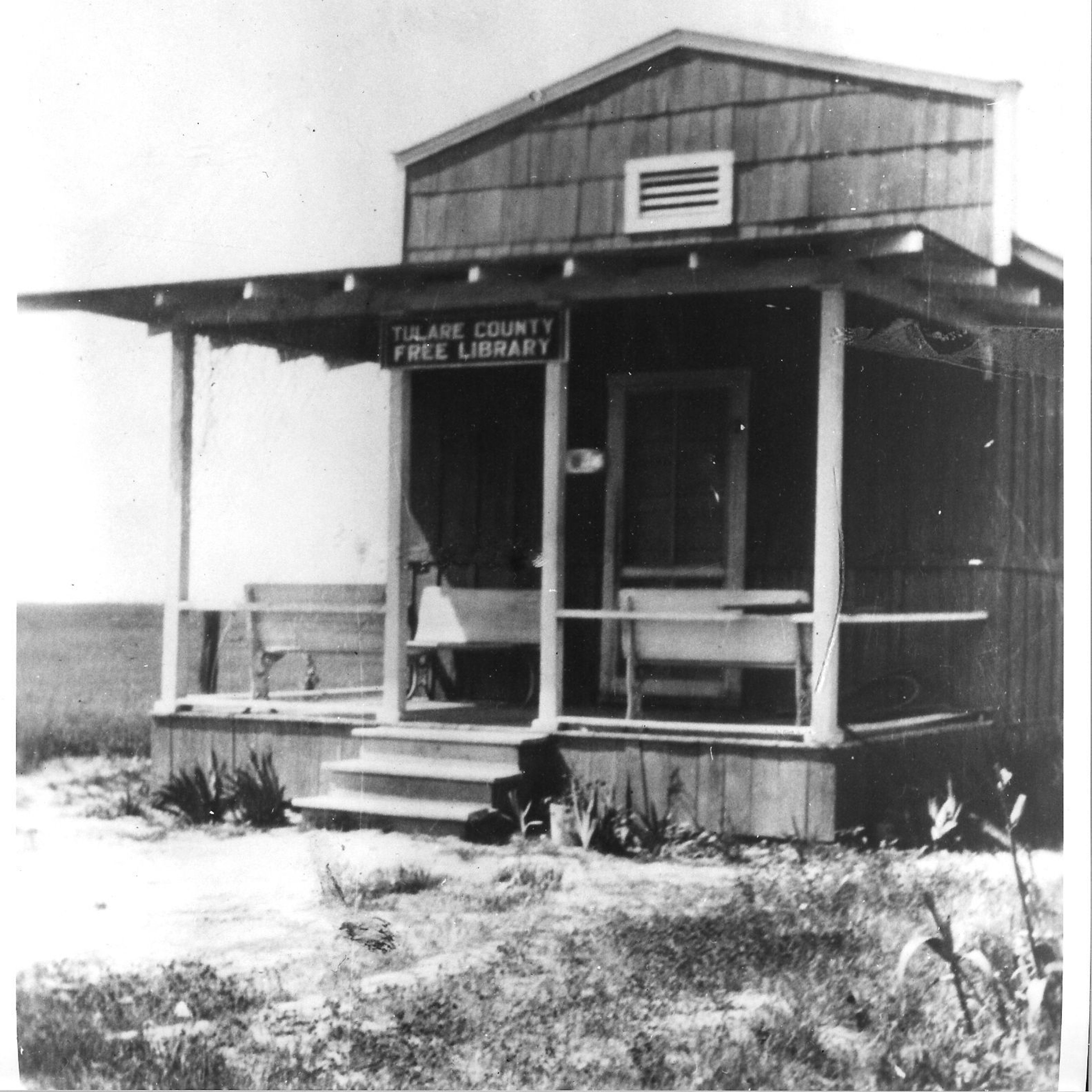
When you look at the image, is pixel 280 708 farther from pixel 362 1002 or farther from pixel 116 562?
pixel 362 1002

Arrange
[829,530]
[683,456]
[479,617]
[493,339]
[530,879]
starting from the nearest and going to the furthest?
[530,879] < [829,530] < [493,339] < [479,617] < [683,456]

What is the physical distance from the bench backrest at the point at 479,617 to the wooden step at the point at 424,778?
3.87ft

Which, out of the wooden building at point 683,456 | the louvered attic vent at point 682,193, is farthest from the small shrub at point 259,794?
the louvered attic vent at point 682,193

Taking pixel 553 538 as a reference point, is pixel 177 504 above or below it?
above

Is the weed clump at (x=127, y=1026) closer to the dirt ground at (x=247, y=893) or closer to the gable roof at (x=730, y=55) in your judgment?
the dirt ground at (x=247, y=893)

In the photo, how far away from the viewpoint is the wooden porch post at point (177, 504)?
728 cm

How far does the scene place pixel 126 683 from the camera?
297 inches

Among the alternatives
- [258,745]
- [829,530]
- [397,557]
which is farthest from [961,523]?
[258,745]

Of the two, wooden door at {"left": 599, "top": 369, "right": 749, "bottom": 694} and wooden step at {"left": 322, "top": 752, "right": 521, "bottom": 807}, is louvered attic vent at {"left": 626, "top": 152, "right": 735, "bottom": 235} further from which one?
wooden step at {"left": 322, "top": 752, "right": 521, "bottom": 807}

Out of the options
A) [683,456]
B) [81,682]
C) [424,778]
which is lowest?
[424,778]

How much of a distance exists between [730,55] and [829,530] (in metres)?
2.42

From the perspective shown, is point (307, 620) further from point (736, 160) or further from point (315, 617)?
point (736, 160)

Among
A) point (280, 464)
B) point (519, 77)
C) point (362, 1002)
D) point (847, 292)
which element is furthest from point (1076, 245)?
point (362, 1002)

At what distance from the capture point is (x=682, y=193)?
7.91 meters
